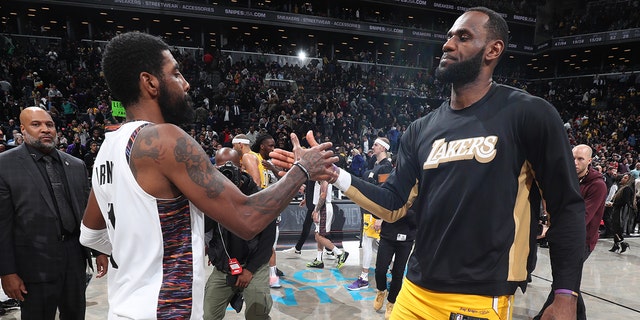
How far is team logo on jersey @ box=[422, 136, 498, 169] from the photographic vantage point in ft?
6.33

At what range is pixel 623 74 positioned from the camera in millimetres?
29594

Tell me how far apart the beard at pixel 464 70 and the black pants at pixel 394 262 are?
3.14 metres

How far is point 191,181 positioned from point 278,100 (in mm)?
17432

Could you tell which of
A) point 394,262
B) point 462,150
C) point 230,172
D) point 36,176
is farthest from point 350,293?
point 462,150

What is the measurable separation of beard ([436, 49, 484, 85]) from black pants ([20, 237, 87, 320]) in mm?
3158

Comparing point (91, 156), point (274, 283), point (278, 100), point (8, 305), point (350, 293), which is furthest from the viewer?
point (278, 100)

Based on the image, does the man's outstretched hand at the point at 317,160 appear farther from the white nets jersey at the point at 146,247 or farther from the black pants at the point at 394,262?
the black pants at the point at 394,262

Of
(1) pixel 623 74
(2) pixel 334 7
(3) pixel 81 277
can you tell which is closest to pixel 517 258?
(3) pixel 81 277

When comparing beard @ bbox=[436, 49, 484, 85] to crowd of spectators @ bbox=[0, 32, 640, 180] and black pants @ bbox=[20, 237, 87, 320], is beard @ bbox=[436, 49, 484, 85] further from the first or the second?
crowd of spectators @ bbox=[0, 32, 640, 180]

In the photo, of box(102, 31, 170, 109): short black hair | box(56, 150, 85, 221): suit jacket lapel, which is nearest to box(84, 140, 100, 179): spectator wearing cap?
box(56, 150, 85, 221): suit jacket lapel

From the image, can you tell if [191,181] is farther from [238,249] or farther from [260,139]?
[260,139]

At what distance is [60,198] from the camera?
3434 millimetres

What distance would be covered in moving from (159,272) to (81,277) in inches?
90.6

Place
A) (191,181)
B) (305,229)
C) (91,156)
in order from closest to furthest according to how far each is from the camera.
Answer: (191,181), (305,229), (91,156)
